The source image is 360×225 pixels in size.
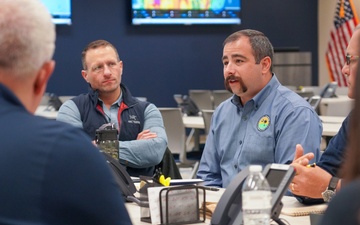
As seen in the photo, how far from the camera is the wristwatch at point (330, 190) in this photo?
3.10 m

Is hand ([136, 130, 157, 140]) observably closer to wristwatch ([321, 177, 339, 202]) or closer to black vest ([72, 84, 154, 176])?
black vest ([72, 84, 154, 176])

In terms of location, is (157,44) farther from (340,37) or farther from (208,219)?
(208,219)

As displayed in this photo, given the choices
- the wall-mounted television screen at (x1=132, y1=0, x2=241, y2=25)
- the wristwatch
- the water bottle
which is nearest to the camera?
the water bottle

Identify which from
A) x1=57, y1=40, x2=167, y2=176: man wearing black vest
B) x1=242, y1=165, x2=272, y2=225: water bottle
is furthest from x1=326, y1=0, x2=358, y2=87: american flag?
x1=242, y1=165, x2=272, y2=225: water bottle

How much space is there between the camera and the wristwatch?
310 centimetres

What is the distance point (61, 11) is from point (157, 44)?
1947mm

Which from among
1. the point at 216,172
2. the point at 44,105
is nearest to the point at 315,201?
the point at 216,172

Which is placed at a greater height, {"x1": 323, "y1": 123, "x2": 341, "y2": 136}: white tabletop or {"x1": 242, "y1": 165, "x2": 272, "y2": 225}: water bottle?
{"x1": 242, "y1": 165, "x2": 272, "y2": 225}: water bottle

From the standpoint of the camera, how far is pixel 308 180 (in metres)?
3.14

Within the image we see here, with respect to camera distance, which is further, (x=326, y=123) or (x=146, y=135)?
(x=326, y=123)

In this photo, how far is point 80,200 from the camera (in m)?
1.67

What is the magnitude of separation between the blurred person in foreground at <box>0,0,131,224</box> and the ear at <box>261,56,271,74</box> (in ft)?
8.35

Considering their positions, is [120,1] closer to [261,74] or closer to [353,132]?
→ [261,74]

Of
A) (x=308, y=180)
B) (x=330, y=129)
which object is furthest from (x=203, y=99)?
(x=308, y=180)
